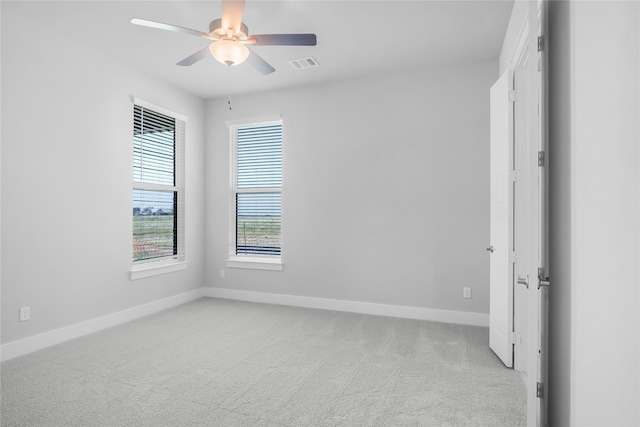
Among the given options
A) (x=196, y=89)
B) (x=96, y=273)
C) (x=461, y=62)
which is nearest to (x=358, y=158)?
(x=461, y=62)

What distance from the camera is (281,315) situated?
13.5 ft

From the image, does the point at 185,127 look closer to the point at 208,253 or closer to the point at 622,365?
the point at 208,253

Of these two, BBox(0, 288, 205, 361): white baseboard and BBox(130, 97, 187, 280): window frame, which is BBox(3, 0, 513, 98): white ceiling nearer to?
BBox(130, 97, 187, 280): window frame

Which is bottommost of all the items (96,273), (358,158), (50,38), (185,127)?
(96,273)

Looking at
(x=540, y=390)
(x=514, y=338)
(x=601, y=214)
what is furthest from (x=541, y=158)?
(x=514, y=338)

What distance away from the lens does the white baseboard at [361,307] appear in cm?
379

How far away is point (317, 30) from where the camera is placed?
3.13 metres

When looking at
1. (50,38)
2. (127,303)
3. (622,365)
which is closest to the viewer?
(622,365)

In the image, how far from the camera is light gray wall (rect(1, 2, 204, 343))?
2.89 meters

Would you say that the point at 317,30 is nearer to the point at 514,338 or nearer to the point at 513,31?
the point at 513,31

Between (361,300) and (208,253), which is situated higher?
(208,253)

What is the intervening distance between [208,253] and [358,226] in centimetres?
228

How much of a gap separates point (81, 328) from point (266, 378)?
83.2 inches

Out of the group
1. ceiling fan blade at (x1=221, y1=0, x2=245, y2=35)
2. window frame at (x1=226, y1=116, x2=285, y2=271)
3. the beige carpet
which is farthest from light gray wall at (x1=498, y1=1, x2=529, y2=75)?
window frame at (x1=226, y1=116, x2=285, y2=271)
